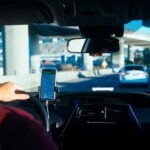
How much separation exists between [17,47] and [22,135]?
102 ft

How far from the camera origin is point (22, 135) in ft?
Result: 4.53

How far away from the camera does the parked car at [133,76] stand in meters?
33.7

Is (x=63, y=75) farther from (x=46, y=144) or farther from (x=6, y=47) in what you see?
(x=46, y=144)

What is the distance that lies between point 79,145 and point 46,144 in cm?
203

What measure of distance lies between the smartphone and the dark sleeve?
9.09 feet

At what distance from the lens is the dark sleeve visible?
1.38m

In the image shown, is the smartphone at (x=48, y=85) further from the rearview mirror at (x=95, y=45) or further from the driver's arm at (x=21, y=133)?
the driver's arm at (x=21, y=133)

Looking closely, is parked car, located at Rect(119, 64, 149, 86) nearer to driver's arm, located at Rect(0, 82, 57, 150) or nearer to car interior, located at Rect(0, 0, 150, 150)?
car interior, located at Rect(0, 0, 150, 150)

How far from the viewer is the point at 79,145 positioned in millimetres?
3406

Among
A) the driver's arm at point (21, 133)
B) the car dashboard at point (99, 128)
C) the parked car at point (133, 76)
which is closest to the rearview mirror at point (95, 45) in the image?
the car dashboard at point (99, 128)

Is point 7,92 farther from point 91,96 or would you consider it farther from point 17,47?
point 17,47

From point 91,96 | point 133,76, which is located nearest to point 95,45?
point 91,96

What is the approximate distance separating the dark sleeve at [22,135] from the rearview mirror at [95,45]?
3289mm

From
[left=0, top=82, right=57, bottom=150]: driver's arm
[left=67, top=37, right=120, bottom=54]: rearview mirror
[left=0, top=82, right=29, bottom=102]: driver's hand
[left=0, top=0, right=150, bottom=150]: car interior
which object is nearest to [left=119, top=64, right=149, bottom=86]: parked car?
[left=67, top=37, right=120, bottom=54]: rearview mirror
